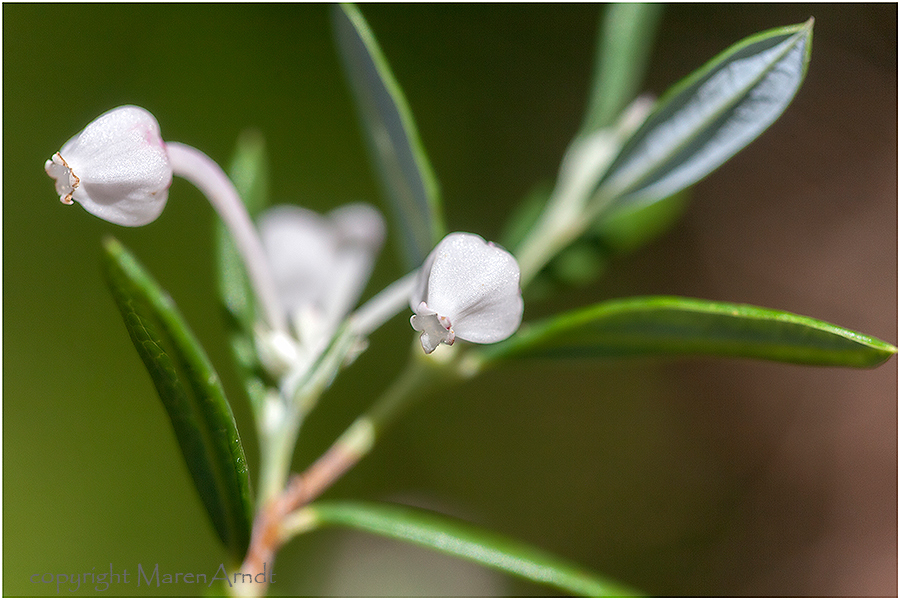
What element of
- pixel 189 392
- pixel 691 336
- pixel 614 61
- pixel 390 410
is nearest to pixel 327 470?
pixel 390 410

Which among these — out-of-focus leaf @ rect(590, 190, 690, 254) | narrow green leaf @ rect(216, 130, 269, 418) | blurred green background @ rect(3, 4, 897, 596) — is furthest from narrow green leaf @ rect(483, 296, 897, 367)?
blurred green background @ rect(3, 4, 897, 596)

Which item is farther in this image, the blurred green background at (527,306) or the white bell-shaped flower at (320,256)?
the blurred green background at (527,306)

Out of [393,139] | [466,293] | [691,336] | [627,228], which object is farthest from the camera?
[627,228]

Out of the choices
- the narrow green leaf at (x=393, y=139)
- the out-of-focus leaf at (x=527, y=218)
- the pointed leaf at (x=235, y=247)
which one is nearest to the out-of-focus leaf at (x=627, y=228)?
the out-of-focus leaf at (x=527, y=218)

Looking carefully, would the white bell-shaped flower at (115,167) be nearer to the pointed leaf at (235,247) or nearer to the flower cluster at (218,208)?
the flower cluster at (218,208)

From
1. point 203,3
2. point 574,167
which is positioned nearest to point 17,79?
point 203,3

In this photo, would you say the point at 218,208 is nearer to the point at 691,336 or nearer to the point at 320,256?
the point at 320,256

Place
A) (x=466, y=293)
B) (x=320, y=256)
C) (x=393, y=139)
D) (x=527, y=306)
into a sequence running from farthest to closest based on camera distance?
(x=527, y=306) < (x=320, y=256) < (x=393, y=139) < (x=466, y=293)
